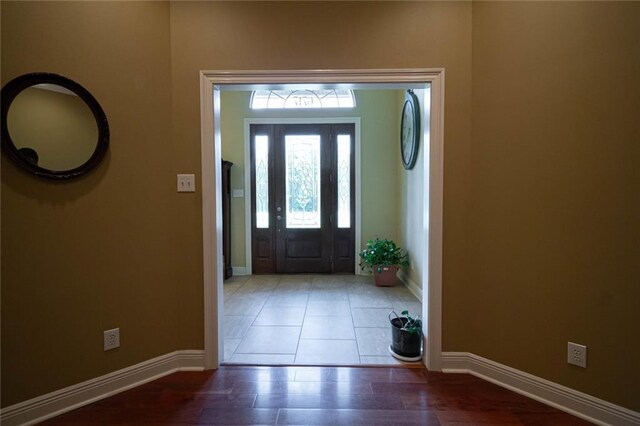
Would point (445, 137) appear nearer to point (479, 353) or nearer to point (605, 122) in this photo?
point (605, 122)

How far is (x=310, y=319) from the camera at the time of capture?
9.91 feet

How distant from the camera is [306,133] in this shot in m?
4.84

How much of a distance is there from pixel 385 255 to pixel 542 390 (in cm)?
260

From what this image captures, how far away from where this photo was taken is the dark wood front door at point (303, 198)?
4.85 metres

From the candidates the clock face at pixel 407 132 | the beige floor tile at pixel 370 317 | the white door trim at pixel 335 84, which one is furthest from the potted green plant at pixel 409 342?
the clock face at pixel 407 132

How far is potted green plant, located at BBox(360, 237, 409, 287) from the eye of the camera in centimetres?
422

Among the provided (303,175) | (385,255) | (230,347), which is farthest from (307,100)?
(230,347)

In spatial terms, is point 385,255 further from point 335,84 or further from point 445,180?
point 335,84

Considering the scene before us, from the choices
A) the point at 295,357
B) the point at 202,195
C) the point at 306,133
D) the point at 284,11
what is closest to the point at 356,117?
the point at 306,133

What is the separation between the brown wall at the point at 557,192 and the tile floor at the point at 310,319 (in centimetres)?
88

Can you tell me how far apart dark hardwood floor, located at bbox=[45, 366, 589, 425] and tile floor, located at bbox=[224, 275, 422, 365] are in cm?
20

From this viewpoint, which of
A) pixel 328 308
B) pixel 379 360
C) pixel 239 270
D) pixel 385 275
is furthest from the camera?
pixel 239 270

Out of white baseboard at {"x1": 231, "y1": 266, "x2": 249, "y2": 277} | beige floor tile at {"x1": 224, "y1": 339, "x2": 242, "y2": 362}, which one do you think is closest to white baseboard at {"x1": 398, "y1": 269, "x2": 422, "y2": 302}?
beige floor tile at {"x1": 224, "y1": 339, "x2": 242, "y2": 362}

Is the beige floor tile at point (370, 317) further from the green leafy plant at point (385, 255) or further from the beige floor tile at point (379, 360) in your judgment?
the green leafy plant at point (385, 255)
